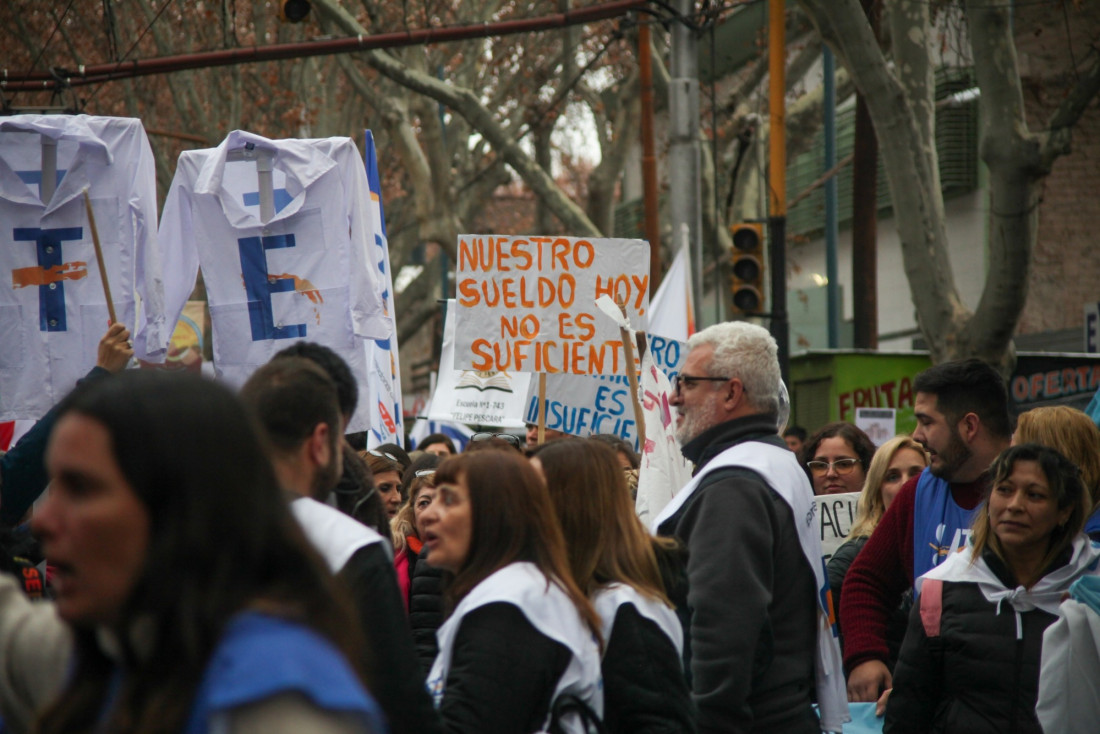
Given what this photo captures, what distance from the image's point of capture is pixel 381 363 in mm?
8141

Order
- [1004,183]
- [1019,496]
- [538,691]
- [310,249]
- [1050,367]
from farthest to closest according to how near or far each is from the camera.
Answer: [1050,367]
[1004,183]
[310,249]
[1019,496]
[538,691]

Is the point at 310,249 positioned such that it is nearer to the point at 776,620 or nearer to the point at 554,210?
the point at 776,620

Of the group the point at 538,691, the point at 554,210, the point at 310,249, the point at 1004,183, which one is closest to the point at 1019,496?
the point at 538,691

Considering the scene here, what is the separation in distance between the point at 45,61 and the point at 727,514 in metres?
18.1

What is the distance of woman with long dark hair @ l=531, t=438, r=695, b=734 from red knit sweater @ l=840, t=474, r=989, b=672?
4.70 ft

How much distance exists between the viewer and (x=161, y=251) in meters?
7.54

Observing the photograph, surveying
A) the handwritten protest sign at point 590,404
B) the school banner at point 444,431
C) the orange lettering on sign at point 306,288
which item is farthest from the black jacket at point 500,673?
the school banner at point 444,431

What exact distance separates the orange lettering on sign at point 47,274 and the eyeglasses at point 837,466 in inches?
153

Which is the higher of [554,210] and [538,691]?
[554,210]

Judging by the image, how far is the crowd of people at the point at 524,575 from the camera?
1.56 m

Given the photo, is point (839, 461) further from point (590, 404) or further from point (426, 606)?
point (426, 606)

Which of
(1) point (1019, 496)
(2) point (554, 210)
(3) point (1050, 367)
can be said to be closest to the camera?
(1) point (1019, 496)

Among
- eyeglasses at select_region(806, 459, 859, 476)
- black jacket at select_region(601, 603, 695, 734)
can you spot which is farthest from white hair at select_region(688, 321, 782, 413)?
eyeglasses at select_region(806, 459, 859, 476)

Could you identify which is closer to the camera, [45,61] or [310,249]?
[310,249]
